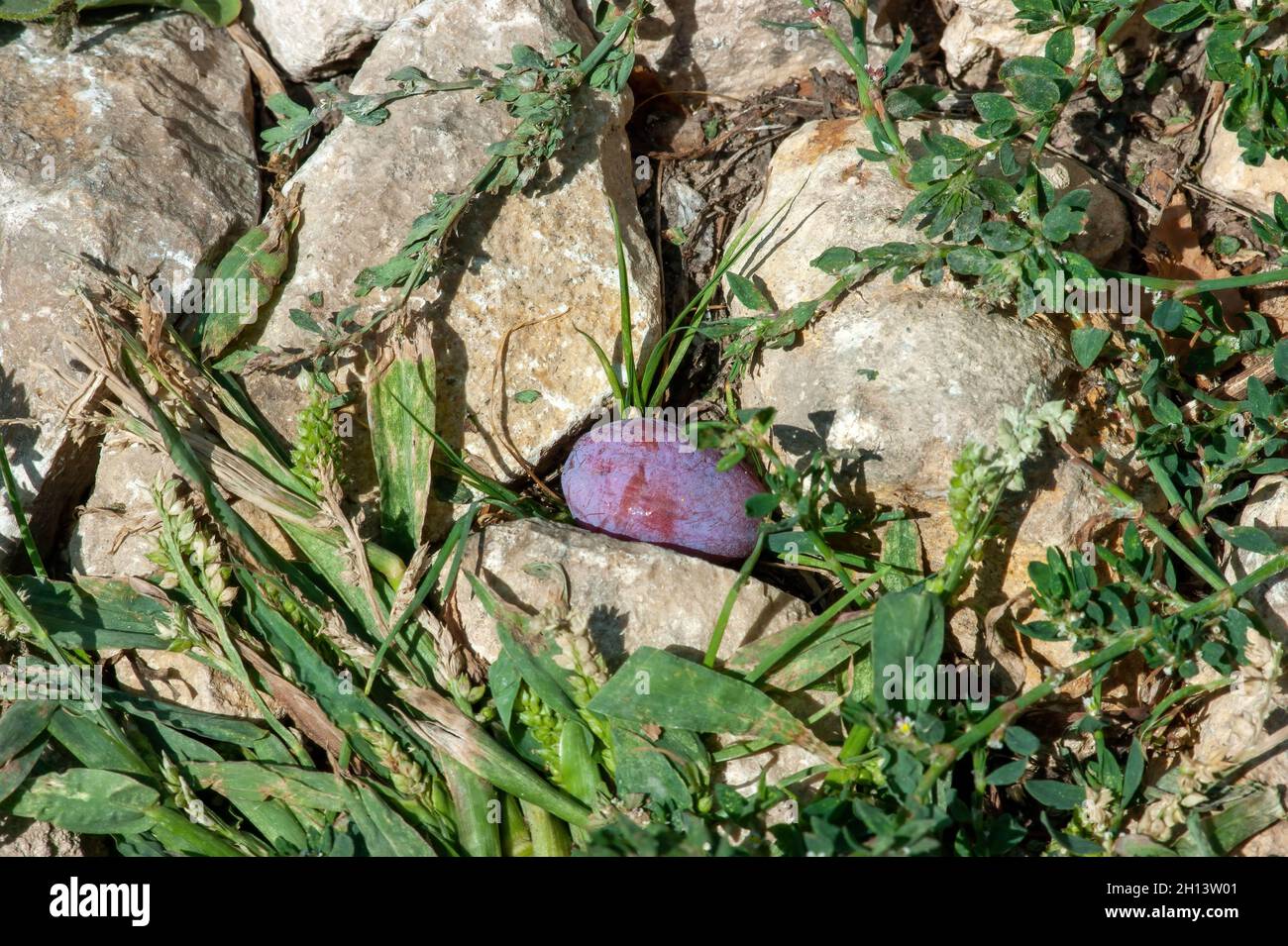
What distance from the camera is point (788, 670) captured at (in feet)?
7.14

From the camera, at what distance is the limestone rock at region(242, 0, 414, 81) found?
9.47 feet

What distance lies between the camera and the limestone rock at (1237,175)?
2.69 m

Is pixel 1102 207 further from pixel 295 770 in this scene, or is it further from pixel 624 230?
pixel 295 770

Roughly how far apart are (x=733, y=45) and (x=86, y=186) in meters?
1.79

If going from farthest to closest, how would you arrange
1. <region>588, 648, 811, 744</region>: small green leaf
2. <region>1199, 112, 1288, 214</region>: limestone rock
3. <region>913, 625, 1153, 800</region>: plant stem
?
<region>1199, 112, 1288, 214</region>: limestone rock, <region>588, 648, 811, 744</region>: small green leaf, <region>913, 625, 1153, 800</region>: plant stem

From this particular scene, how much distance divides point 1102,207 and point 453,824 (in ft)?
7.24

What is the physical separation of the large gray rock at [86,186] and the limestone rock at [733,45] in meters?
1.13

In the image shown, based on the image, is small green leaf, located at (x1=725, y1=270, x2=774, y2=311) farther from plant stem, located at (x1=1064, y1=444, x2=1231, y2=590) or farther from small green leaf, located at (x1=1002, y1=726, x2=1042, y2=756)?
small green leaf, located at (x1=1002, y1=726, x2=1042, y2=756)

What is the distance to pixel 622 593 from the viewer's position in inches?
88.3

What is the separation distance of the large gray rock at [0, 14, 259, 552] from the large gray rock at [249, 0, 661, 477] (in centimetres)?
28

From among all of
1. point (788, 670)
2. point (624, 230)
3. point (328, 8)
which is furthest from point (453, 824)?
point (328, 8)

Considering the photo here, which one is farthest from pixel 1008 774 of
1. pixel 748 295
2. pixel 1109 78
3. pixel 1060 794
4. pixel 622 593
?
pixel 1109 78

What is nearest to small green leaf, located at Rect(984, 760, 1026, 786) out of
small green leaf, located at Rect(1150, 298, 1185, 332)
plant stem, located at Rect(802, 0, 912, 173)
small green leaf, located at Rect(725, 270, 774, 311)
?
small green leaf, located at Rect(1150, 298, 1185, 332)

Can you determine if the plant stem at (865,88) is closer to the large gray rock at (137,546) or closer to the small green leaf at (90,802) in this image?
the large gray rock at (137,546)
